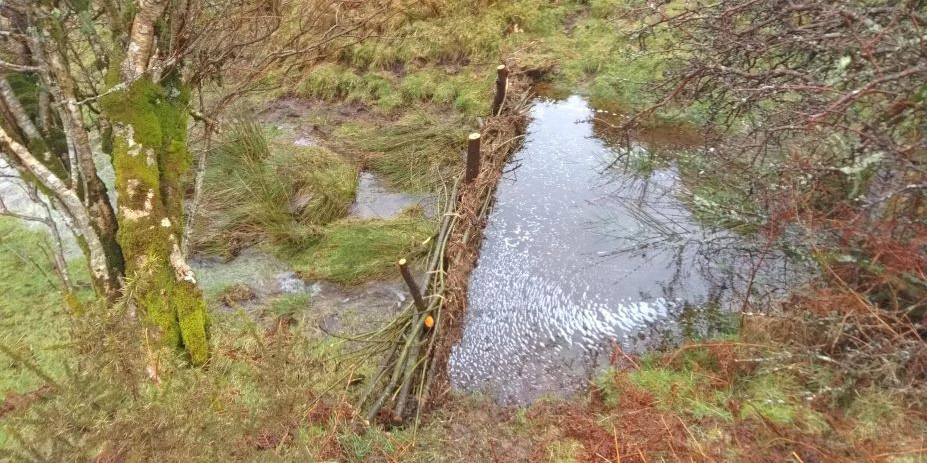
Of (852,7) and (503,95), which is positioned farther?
(503,95)

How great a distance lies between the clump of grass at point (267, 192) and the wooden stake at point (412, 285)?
250cm

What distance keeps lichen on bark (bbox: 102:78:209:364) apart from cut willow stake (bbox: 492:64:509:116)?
3.97m

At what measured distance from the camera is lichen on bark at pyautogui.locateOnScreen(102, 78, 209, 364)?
318cm

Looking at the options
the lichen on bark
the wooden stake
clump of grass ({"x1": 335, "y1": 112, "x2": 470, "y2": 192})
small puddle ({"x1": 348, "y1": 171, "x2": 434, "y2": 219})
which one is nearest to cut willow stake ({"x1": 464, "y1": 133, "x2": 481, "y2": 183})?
small puddle ({"x1": 348, "y1": 171, "x2": 434, "y2": 219})

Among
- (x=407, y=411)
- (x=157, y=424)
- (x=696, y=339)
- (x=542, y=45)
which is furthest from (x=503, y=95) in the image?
(x=157, y=424)

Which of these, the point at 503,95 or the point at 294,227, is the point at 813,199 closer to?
the point at 503,95

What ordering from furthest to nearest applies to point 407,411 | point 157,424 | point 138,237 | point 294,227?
point 294,227
point 407,411
point 138,237
point 157,424

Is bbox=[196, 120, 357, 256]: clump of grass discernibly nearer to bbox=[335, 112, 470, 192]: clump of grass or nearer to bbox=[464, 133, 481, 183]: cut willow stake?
bbox=[335, 112, 470, 192]: clump of grass

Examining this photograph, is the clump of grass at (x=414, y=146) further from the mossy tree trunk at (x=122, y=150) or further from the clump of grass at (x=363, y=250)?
the mossy tree trunk at (x=122, y=150)

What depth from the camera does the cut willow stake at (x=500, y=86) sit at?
21.6 ft

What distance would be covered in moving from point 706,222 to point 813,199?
1.54 m

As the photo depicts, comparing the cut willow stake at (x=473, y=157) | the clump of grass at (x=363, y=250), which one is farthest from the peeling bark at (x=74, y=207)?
the cut willow stake at (x=473, y=157)

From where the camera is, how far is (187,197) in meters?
6.64

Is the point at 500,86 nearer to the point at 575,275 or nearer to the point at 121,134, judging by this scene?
the point at 575,275
